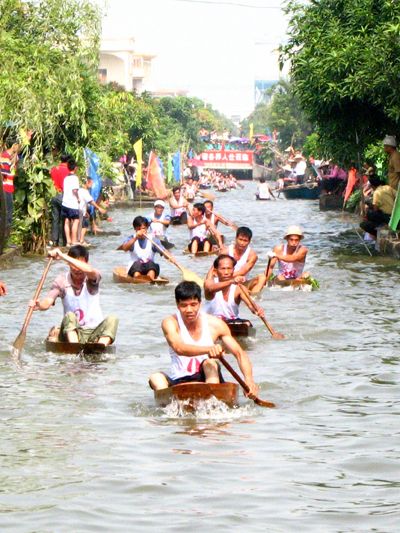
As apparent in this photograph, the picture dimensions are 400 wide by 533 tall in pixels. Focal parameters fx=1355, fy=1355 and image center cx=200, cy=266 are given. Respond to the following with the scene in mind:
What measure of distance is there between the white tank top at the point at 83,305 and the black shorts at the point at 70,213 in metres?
11.1

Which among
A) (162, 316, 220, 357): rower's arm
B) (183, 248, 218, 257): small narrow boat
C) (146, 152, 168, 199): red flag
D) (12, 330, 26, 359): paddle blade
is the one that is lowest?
(146, 152, 168, 199): red flag

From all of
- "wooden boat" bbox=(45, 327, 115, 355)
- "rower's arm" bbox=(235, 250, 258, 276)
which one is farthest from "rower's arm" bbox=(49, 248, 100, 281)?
"rower's arm" bbox=(235, 250, 258, 276)

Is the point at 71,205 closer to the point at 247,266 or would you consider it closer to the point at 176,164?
the point at 247,266

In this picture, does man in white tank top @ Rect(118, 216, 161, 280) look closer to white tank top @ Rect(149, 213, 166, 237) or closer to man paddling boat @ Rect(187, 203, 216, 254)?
man paddling boat @ Rect(187, 203, 216, 254)

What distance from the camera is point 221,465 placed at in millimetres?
8852

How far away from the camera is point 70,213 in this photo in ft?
80.7

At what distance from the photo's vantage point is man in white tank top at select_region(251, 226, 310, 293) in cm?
1867

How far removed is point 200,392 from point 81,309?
336 cm

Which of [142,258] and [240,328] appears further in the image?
[142,258]

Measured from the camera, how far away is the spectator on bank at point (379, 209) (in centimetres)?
2495

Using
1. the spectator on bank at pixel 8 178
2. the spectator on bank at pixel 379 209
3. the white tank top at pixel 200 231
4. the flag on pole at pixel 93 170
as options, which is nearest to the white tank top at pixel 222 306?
the spectator on bank at pixel 8 178

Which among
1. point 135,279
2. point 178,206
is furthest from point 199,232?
point 178,206

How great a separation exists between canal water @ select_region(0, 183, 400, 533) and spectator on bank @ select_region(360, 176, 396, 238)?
8.20 metres

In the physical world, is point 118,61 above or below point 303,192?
above
